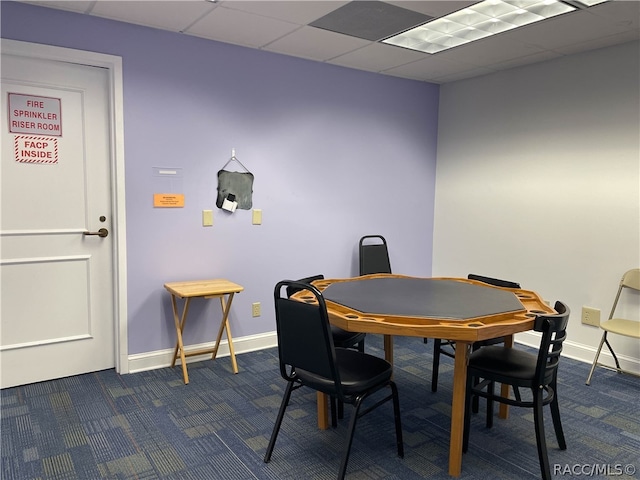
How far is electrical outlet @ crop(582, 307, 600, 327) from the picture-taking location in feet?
12.6

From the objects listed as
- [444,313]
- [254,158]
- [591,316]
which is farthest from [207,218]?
[591,316]

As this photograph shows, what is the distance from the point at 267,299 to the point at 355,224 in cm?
113

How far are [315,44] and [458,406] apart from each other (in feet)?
9.07

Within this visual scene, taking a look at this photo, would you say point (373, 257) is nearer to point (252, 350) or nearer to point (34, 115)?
point (252, 350)

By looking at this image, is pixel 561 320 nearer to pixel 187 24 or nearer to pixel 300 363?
pixel 300 363

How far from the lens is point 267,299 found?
410 centimetres

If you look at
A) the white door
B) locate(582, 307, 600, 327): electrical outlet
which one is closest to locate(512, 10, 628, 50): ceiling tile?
locate(582, 307, 600, 327): electrical outlet

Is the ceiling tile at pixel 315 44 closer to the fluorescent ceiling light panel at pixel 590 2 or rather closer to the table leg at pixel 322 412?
the fluorescent ceiling light panel at pixel 590 2

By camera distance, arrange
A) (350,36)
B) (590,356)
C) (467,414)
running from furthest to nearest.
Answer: (590,356) < (350,36) < (467,414)

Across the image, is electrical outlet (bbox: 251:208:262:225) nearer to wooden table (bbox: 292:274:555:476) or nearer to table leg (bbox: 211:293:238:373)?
table leg (bbox: 211:293:238:373)

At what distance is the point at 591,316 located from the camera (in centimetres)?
389

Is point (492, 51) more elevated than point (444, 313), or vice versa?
point (492, 51)

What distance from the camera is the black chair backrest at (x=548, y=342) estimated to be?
215 centimetres

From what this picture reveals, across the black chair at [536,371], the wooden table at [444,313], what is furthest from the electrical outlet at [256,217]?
the black chair at [536,371]
